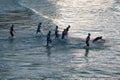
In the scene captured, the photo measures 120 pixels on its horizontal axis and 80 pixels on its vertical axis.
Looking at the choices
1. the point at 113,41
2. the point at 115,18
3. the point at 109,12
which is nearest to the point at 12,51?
the point at 113,41

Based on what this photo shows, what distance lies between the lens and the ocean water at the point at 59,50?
79.4 feet

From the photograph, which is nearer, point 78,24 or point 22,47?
point 22,47

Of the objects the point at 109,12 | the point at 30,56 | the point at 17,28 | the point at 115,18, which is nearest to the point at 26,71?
the point at 30,56

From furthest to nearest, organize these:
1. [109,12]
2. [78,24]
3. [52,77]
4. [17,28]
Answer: [109,12] < [78,24] < [17,28] < [52,77]

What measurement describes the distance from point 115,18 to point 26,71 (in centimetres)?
2810

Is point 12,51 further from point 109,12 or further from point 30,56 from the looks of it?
point 109,12

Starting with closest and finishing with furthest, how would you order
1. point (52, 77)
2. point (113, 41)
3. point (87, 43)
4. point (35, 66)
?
point (52, 77)
point (35, 66)
point (87, 43)
point (113, 41)

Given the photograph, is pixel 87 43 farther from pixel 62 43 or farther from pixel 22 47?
pixel 22 47

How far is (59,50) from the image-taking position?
30.8 m

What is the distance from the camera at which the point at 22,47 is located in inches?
1249

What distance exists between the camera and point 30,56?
2852 cm

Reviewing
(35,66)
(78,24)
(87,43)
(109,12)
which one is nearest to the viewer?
(35,66)

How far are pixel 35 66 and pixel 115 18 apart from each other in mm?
26671

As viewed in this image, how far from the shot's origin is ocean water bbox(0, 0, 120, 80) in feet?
79.4
